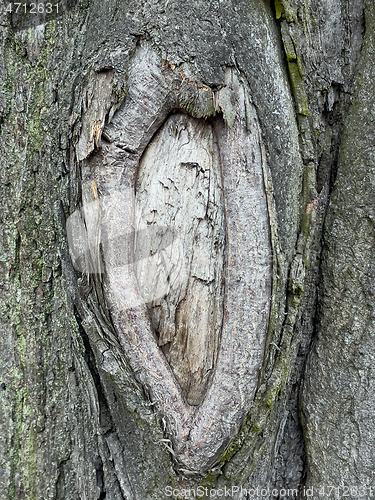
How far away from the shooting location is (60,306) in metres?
1.23

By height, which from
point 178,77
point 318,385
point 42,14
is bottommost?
point 318,385

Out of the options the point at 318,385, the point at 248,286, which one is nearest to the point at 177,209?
the point at 248,286

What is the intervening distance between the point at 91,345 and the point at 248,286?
19.9 inches

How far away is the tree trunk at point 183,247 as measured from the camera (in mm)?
1111

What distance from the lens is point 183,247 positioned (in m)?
1.16

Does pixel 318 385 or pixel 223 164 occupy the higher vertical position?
pixel 223 164

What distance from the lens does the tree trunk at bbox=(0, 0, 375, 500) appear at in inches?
43.8

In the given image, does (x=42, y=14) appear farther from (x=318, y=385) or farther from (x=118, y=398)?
(x=318, y=385)

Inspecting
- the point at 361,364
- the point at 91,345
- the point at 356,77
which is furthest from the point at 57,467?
the point at 356,77

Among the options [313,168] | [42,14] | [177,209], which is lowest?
[177,209]

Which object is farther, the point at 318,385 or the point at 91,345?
the point at 318,385

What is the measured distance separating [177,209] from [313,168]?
47 cm

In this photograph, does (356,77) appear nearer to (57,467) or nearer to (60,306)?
(60,306)

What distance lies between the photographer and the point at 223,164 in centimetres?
115
